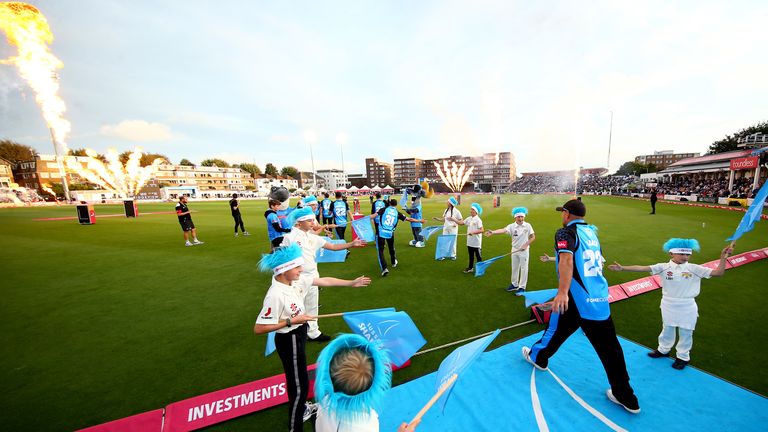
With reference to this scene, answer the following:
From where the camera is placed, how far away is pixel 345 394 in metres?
1.62

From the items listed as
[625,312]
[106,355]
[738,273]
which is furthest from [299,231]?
[738,273]

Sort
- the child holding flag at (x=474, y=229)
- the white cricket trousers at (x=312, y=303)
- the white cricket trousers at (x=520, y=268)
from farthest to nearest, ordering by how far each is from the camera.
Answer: the child holding flag at (x=474, y=229) → the white cricket trousers at (x=520, y=268) → the white cricket trousers at (x=312, y=303)

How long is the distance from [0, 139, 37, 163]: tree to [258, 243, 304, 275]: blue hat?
108323 mm

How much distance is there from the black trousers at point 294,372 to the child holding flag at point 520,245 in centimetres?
546

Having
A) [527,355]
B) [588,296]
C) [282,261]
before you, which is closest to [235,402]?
[282,261]

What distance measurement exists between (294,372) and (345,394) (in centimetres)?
170

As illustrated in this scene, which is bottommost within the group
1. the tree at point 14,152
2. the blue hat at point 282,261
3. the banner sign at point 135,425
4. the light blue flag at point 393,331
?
the banner sign at point 135,425

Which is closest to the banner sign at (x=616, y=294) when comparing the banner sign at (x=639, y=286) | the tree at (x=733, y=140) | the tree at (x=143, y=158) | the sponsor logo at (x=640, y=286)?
the banner sign at (x=639, y=286)

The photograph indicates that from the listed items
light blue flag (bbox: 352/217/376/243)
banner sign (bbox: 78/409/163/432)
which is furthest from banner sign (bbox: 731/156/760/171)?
banner sign (bbox: 78/409/163/432)

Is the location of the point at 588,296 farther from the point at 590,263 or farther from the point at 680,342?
the point at 680,342

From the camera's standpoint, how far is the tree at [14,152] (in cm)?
6775

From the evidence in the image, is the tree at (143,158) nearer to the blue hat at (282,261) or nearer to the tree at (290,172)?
the tree at (290,172)

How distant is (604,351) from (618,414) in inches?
30.5

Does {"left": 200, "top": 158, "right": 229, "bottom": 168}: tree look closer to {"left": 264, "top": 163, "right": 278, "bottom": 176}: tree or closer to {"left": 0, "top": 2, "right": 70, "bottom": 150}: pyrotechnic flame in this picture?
{"left": 264, "top": 163, "right": 278, "bottom": 176}: tree
